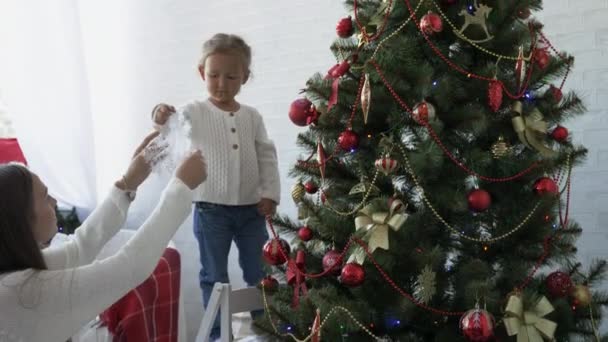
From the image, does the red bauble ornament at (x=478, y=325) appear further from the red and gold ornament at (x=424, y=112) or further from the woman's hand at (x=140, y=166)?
Result: the woman's hand at (x=140, y=166)

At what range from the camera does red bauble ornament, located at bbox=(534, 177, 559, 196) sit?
1312mm

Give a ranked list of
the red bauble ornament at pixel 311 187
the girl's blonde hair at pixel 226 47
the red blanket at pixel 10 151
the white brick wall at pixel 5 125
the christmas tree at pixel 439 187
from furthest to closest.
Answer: the white brick wall at pixel 5 125, the red blanket at pixel 10 151, the girl's blonde hair at pixel 226 47, the red bauble ornament at pixel 311 187, the christmas tree at pixel 439 187

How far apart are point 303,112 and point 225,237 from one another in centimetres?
77

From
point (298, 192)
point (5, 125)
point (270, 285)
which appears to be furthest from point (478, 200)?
point (5, 125)

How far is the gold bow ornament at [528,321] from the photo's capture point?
1.24 metres

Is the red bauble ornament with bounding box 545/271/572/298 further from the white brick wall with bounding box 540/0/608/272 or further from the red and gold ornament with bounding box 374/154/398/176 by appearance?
the white brick wall with bounding box 540/0/608/272

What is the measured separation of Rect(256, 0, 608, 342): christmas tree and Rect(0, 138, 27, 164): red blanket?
1.70 m

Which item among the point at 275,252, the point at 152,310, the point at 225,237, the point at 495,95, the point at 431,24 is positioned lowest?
the point at 152,310

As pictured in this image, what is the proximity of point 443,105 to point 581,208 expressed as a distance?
1028 mm

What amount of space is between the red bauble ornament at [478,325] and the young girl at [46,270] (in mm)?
531

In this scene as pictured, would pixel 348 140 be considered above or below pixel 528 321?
above

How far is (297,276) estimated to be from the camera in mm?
1448

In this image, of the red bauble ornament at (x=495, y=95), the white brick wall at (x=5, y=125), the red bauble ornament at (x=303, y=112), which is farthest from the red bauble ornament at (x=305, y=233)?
the white brick wall at (x=5, y=125)

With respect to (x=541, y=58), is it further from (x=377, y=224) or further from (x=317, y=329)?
(x=317, y=329)
